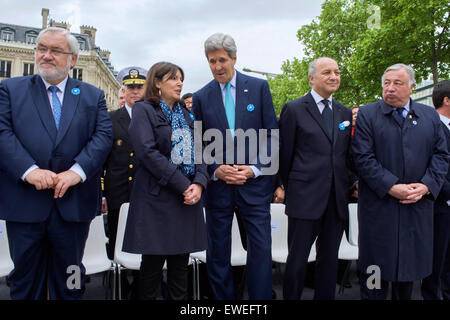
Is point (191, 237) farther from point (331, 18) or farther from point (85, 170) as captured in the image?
point (331, 18)

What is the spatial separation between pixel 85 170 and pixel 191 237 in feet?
2.81

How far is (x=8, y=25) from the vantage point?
191 feet

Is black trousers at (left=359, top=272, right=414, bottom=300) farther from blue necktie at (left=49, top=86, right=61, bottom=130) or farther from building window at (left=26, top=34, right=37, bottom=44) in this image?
building window at (left=26, top=34, right=37, bottom=44)

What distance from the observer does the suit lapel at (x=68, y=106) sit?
2551 millimetres

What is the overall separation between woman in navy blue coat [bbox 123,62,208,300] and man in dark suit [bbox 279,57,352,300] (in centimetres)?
80

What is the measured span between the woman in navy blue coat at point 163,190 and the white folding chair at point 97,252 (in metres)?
0.93

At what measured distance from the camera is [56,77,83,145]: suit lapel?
2.55 m

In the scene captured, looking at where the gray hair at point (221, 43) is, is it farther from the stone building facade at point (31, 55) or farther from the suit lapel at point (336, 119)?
the stone building facade at point (31, 55)

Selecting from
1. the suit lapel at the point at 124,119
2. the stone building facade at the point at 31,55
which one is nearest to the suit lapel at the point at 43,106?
the suit lapel at the point at 124,119

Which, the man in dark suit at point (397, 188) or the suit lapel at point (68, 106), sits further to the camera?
the man in dark suit at point (397, 188)

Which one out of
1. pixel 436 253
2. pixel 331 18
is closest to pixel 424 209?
pixel 436 253

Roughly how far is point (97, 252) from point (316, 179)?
2220 mm

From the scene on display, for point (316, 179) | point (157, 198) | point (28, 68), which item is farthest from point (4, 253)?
point (28, 68)

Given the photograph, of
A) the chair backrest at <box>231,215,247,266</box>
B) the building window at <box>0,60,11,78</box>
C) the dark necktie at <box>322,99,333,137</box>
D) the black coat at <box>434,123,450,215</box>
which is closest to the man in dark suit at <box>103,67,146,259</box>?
the chair backrest at <box>231,215,247,266</box>
